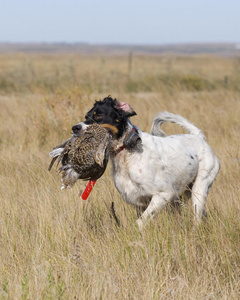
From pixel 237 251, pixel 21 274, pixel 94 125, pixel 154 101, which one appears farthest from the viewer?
pixel 154 101

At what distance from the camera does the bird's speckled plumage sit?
384 cm

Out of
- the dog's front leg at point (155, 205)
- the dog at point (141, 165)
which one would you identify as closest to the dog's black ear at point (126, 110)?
the dog at point (141, 165)

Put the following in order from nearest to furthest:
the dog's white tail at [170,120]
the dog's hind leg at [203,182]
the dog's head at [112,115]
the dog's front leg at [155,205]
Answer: the dog's front leg at [155,205] → the dog's head at [112,115] → the dog's hind leg at [203,182] → the dog's white tail at [170,120]

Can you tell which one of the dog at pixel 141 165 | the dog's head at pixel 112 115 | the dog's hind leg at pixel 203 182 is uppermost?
the dog's head at pixel 112 115

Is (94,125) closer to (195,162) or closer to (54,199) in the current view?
(54,199)

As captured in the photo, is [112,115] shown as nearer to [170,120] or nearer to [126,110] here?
→ [126,110]

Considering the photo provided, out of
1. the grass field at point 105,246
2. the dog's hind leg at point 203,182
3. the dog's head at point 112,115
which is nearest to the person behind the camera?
the grass field at point 105,246

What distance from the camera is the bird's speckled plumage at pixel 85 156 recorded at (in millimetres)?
3844

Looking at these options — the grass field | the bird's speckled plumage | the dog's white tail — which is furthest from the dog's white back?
the bird's speckled plumage

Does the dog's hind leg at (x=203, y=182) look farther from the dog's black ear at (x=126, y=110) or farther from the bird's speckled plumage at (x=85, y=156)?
the bird's speckled plumage at (x=85, y=156)

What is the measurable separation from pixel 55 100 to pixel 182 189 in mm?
4468

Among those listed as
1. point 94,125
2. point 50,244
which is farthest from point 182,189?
point 50,244

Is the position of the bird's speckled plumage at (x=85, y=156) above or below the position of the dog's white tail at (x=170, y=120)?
above

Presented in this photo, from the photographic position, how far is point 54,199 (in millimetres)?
4688
